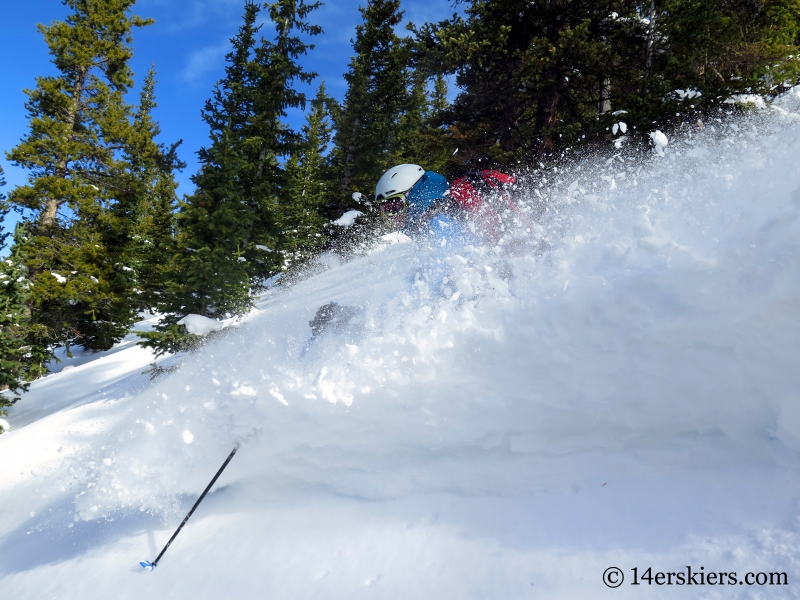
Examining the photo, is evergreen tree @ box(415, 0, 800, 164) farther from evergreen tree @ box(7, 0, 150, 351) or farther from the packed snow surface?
evergreen tree @ box(7, 0, 150, 351)

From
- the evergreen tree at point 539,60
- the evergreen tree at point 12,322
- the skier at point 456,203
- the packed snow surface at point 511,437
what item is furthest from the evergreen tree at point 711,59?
the evergreen tree at point 12,322

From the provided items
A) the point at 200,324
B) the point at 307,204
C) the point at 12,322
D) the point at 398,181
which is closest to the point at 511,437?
the point at 398,181

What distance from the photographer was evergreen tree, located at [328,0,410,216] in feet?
67.4

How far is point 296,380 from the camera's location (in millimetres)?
4613

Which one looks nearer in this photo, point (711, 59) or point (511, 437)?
point (511, 437)

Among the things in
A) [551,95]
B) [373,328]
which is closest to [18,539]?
[373,328]

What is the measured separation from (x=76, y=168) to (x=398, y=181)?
51.8 ft

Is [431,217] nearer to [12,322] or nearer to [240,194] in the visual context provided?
[240,194]

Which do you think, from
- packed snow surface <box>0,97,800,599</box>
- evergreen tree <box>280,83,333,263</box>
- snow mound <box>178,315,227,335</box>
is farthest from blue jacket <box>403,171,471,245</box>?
evergreen tree <box>280,83,333,263</box>

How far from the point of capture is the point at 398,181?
661 cm

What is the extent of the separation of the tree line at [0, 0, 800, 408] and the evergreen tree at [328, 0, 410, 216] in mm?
80

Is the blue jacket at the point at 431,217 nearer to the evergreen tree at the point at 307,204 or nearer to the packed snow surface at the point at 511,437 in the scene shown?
the packed snow surface at the point at 511,437

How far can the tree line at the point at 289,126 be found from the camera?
10.1m

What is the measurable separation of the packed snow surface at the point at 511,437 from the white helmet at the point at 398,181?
1.63m
